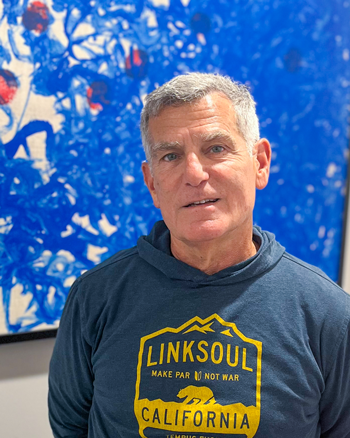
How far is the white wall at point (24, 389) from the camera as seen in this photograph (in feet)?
4.27

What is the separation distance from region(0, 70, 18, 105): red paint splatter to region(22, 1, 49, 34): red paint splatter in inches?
5.6

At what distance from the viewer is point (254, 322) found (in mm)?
931

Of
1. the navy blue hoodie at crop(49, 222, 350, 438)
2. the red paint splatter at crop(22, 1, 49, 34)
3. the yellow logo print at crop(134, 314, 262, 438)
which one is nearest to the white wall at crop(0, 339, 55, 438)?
the navy blue hoodie at crop(49, 222, 350, 438)

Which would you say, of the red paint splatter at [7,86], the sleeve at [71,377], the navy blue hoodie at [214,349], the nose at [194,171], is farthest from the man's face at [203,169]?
the red paint splatter at [7,86]

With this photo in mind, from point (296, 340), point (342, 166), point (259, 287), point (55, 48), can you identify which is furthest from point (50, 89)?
point (342, 166)

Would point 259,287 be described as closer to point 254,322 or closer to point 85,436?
point 254,322

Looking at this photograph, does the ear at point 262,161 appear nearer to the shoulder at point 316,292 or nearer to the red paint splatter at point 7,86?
the shoulder at point 316,292

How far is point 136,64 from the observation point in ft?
4.40

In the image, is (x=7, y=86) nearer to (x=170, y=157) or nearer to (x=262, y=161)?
(x=170, y=157)

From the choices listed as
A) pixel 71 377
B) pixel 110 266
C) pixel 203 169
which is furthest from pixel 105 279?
pixel 203 169

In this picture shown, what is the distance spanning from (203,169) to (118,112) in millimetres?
528

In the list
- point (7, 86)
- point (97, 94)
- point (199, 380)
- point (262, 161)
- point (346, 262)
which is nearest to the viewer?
point (199, 380)

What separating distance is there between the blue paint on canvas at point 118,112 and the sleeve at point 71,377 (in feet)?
0.81

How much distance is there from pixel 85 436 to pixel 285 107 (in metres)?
1.25
